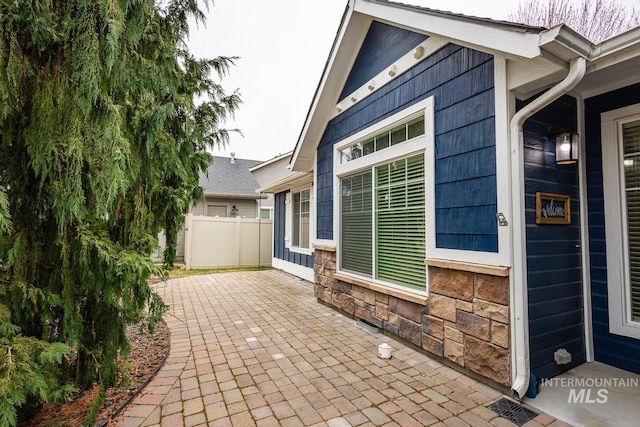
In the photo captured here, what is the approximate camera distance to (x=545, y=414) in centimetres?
235

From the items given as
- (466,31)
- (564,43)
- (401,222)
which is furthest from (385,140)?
(564,43)

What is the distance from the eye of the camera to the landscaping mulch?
7.45 feet

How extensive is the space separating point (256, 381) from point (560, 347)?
9.70 feet

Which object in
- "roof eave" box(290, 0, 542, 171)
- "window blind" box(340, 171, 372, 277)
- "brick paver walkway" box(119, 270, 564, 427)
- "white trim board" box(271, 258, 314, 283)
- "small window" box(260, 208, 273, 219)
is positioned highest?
"roof eave" box(290, 0, 542, 171)

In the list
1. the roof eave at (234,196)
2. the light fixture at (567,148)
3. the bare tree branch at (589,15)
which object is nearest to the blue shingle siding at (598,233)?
the light fixture at (567,148)

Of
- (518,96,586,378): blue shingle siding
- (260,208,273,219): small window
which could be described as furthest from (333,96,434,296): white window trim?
(260,208,273,219): small window

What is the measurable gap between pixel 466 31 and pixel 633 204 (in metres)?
2.31

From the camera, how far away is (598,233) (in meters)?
3.05

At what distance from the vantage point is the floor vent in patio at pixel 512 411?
90.3 inches

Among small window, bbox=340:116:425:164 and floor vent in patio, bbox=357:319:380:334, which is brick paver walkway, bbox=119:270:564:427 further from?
small window, bbox=340:116:425:164

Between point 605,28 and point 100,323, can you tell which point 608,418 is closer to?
point 100,323

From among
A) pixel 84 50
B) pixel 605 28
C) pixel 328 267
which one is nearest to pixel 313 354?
pixel 328 267

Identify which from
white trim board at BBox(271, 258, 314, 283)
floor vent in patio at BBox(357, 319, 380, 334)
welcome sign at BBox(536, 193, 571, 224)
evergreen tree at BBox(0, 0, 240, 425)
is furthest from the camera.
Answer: white trim board at BBox(271, 258, 314, 283)

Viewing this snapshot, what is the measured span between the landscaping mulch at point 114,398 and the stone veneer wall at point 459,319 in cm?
281
